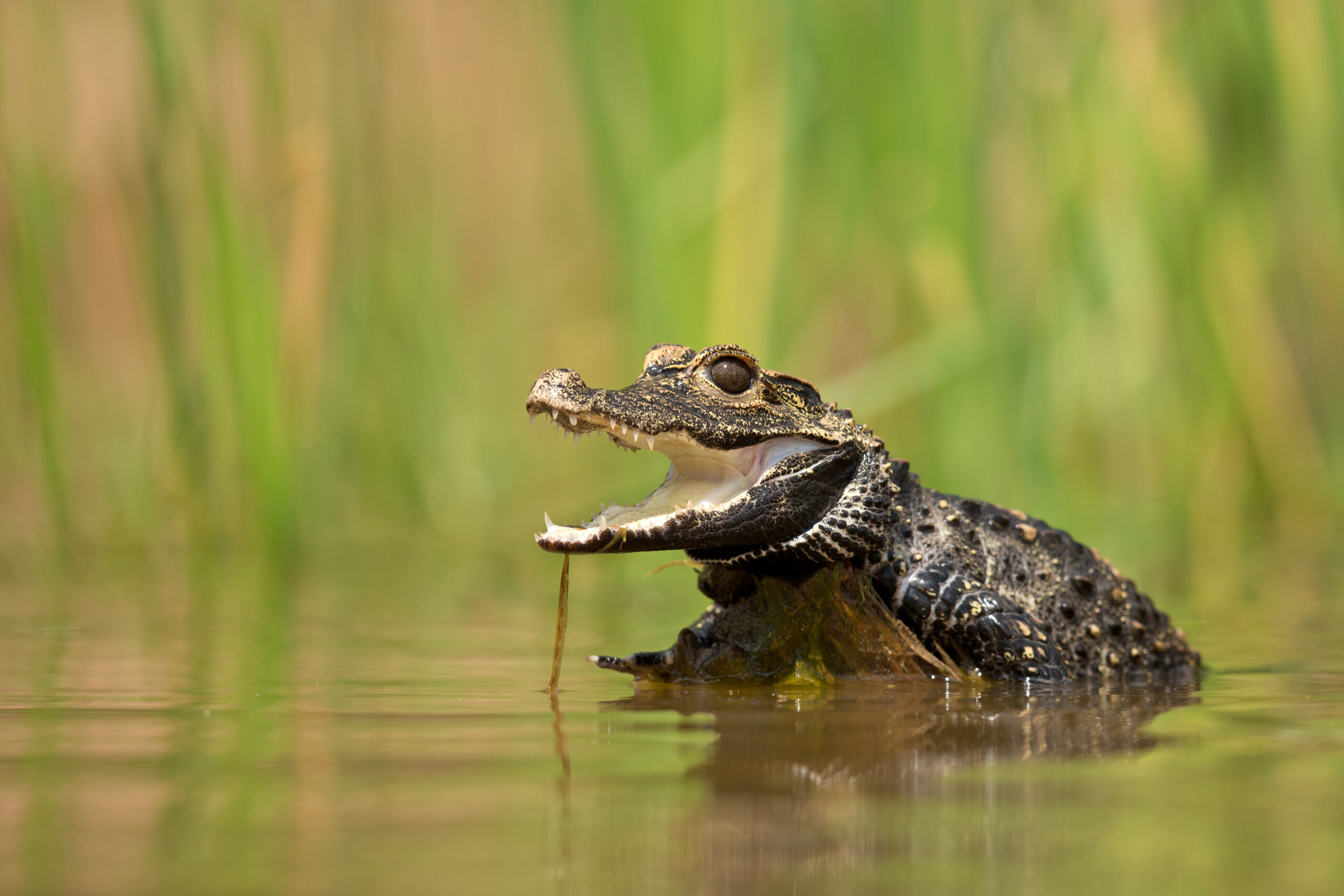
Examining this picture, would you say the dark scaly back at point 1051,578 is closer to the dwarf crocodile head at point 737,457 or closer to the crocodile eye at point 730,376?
the dwarf crocodile head at point 737,457

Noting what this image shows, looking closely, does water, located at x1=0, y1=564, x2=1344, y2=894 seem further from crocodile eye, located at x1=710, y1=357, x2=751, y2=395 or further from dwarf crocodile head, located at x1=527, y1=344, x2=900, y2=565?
crocodile eye, located at x1=710, y1=357, x2=751, y2=395

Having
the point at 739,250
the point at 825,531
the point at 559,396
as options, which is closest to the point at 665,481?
the point at 825,531

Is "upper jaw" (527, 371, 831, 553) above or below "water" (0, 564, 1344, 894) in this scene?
above

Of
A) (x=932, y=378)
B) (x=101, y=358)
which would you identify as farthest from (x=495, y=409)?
(x=932, y=378)

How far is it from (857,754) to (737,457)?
65.5 inches

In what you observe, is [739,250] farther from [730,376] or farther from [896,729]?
[896,729]

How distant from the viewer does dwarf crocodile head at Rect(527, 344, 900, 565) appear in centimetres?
371

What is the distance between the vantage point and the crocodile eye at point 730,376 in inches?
159

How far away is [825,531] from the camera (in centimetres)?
396

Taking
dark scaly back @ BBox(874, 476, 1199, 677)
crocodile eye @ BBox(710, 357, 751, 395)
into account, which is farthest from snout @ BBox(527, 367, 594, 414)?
dark scaly back @ BBox(874, 476, 1199, 677)

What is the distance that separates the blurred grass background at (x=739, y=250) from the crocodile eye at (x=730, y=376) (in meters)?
2.41

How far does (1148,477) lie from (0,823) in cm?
871

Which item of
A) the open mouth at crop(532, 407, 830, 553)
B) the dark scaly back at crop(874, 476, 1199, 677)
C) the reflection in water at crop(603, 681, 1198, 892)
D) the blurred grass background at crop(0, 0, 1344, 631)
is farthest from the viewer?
the blurred grass background at crop(0, 0, 1344, 631)

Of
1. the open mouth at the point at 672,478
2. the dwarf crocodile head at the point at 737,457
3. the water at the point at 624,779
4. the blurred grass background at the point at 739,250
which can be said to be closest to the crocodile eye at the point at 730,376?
the dwarf crocodile head at the point at 737,457
